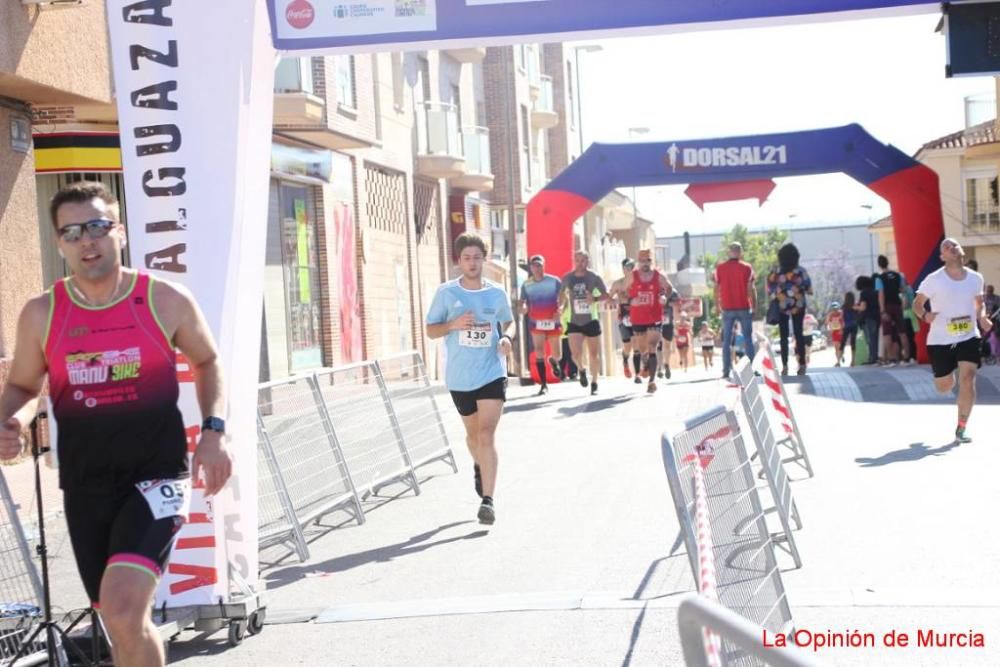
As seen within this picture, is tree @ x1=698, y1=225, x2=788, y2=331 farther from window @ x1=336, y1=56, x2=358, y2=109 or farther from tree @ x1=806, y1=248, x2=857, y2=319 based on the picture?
window @ x1=336, y1=56, x2=358, y2=109

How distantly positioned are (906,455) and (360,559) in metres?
5.54

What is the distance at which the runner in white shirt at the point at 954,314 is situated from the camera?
45.3 feet

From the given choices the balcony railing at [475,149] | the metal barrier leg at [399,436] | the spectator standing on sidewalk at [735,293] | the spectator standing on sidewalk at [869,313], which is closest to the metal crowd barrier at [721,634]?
the metal barrier leg at [399,436]

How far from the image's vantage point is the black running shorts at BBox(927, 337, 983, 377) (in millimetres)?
13789

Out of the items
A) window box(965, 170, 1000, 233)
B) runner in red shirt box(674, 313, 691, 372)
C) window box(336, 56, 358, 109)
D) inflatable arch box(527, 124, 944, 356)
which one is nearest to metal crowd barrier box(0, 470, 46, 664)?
inflatable arch box(527, 124, 944, 356)

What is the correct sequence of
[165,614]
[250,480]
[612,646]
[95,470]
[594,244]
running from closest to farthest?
[95,470], [612,646], [165,614], [250,480], [594,244]

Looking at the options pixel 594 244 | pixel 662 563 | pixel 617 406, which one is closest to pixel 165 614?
pixel 662 563

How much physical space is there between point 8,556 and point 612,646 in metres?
2.80

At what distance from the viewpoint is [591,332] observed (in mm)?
21109

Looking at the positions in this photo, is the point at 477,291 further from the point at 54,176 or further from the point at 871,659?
the point at 54,176

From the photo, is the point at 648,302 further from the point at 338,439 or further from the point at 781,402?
the point at 338,439

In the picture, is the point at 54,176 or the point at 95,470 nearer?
the point at 95,470

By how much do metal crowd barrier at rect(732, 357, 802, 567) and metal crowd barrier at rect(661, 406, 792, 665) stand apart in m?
2.01

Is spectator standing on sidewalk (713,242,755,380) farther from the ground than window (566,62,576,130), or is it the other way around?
window (566,62,576,130)
